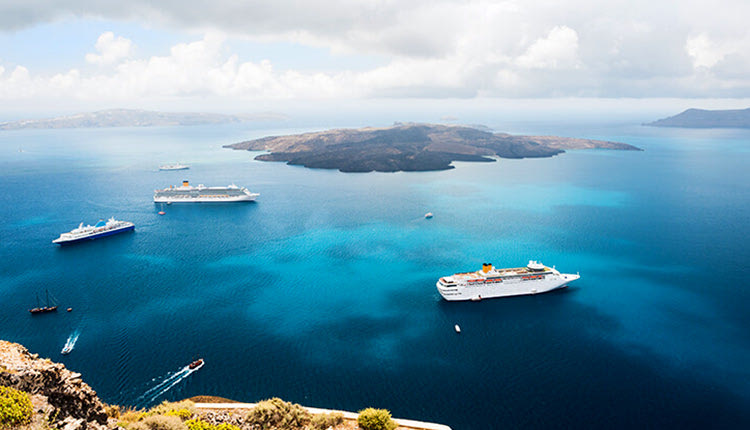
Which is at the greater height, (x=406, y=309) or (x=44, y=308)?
(x=44, y=308)

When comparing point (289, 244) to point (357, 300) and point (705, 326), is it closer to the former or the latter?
point (357, 300)

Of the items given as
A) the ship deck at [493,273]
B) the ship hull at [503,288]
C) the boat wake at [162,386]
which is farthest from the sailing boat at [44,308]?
the ship deck at [493,273]

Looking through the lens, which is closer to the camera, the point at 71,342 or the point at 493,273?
the point at 71,342

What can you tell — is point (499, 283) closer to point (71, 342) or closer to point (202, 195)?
point (71, 342)

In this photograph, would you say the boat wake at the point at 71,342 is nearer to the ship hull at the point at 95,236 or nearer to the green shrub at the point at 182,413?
the green shrub at the point at 182,413

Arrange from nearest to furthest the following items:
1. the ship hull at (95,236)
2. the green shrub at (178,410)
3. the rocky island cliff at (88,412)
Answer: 1. the rocky island cliff at (88,412)
2. the green shrub at (178,410)
3. the ship hull at (95,236)

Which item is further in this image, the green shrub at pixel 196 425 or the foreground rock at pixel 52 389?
the green shrub at pixel 196 425

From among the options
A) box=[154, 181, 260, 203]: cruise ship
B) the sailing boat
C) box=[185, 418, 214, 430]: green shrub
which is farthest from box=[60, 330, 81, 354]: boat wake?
box=[154, 181, 260, 203]: cruise ship

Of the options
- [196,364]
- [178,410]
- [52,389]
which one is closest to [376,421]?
[178,410]
